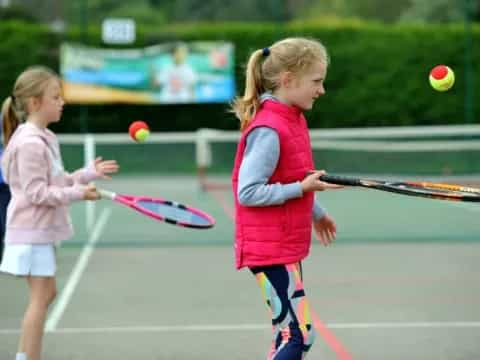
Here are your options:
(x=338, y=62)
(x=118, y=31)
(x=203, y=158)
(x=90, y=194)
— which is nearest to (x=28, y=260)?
(x=90, y=194)

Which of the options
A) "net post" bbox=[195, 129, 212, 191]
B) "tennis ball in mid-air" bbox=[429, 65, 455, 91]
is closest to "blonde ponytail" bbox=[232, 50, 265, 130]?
"tennis ball in mid-air" bbox=[429, 65, 455, 91]

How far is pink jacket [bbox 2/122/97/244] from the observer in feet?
15.9

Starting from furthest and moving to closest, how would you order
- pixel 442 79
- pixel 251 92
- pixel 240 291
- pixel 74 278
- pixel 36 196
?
1. pixel 74 278
2. pixel 240 291
3. pixel 36 196
4. pixel 442 79
5. pixel 251 92

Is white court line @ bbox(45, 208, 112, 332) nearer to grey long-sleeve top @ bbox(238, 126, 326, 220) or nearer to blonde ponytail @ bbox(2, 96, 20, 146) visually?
blonde ponytail @ bbox(2, 96, 20, 146)

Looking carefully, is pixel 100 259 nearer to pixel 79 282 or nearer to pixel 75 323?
pixel 79 282

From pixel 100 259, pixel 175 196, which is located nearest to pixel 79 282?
pixel 100 259

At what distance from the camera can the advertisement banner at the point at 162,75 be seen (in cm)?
2127

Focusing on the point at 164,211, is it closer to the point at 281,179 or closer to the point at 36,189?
the point at 36,189

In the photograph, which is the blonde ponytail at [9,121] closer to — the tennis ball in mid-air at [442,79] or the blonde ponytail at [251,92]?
the blonde ponytail at [251,92]

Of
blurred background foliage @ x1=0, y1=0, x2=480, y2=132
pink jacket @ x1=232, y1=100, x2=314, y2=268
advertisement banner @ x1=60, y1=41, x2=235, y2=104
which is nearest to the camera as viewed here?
pink jacket @ x1=232, y1=100, x2=314, y2=268

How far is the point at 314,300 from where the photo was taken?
25.1 ft

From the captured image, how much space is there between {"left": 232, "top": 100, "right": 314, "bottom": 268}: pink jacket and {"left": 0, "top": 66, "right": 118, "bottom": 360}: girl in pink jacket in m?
0.91

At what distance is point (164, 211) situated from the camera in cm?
548

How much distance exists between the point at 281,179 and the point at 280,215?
0.48 ft
